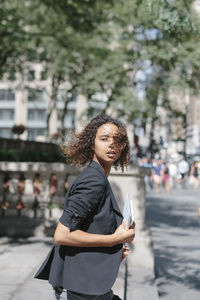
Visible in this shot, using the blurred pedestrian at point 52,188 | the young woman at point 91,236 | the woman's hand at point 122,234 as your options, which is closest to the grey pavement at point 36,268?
the blurred pedestrian at point 52,188

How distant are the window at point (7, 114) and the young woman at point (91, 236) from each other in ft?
270

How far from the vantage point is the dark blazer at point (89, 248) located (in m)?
2.15

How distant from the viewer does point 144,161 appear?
→ 27.3 m

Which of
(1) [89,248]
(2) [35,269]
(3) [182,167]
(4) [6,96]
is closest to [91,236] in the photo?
(1) [89,248]

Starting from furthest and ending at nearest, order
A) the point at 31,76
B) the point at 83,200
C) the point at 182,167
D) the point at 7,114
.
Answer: the point at 7,114 → the point at 31,76 → the point at 182,167 → the point at 83,200

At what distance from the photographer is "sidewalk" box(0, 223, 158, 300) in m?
4.80

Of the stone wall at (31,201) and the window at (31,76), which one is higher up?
the window at (31,76)

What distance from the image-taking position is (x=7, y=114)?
83562 millimetres

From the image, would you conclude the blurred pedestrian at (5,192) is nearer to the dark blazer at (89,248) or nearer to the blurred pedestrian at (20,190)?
the blurred pedestrian at (20,190)

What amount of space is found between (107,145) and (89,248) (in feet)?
1.69

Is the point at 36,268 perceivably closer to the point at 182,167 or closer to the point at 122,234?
the point at 122,234

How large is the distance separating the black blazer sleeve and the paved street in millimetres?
3775

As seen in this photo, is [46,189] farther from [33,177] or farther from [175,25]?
[175,25]

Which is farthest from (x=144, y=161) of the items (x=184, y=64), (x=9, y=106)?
(x=9, y=106)
